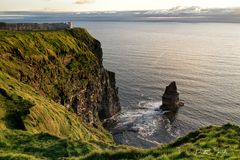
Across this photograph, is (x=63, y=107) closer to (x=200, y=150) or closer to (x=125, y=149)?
(x=125, y=149)

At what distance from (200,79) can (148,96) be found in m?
39.3

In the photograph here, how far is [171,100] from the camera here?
129 meters

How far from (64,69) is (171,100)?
50.5m

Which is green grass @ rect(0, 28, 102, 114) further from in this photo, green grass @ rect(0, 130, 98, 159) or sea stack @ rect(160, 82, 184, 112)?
green grass @ rect(0, 130, 98, 159)

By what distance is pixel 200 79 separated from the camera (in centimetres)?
16875

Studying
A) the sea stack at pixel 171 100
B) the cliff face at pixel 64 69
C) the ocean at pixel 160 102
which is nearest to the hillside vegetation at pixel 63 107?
the cliff face at pixel 64 69

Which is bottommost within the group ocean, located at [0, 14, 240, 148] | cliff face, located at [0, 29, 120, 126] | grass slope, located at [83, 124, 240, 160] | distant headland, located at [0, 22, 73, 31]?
ocean, located at [0, 14, 240, 148]

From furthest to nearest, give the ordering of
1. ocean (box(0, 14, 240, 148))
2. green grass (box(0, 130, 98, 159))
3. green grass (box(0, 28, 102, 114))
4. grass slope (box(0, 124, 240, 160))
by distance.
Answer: ocean (box(0, 14, 240, 148))
green grass (box(0, 28, 102, 114))
green grass (box(0, 130, 98, 159))
grass slope (box(0, 124, 240, 160))

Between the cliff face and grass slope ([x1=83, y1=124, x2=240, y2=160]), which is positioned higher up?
grass slope ([x1=83, y1=124, x2=240, y2=160])

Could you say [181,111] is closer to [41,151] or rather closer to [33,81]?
[33,81]

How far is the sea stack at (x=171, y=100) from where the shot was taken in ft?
421

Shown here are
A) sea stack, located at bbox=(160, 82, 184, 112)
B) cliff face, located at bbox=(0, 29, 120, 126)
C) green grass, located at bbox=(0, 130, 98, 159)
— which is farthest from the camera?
sea stack, located at bbox=(160, 82, 184, 112)

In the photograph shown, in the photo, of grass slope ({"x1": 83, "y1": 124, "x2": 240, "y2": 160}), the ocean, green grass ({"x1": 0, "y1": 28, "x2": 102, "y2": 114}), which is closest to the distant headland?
green grass ({"x1": 0, "y1": 28, "x2": 102, "y2": 114})

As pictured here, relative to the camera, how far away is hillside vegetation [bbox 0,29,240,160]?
2416cm
